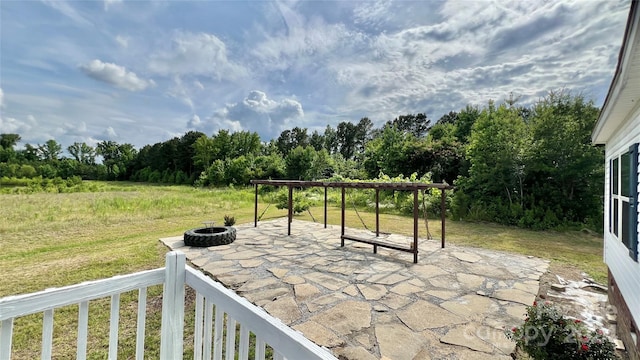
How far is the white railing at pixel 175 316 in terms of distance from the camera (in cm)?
92

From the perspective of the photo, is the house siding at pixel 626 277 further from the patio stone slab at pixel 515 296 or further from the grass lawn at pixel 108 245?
the grass lawn at pixel 108 245

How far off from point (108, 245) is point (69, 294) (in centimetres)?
586

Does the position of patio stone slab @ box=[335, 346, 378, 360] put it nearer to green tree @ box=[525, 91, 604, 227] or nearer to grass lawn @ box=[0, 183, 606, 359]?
grass lawn @ box=[0, 183, 606, 359]

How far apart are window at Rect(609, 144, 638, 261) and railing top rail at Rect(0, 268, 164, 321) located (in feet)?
11.8

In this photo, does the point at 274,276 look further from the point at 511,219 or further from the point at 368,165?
the point at 368,165

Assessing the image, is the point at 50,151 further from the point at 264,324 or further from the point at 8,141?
the point at 264,324

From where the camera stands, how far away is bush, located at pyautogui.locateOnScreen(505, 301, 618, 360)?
1814 mm

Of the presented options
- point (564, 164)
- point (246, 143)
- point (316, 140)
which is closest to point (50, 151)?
point (246, 143)

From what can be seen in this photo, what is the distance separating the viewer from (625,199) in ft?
9.21

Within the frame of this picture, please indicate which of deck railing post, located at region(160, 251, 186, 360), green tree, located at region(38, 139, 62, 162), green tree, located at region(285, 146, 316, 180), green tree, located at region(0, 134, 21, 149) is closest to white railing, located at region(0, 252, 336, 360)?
deck railing post, located at region(160, 251, 186, 360)

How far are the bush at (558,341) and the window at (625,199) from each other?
0.94 metres

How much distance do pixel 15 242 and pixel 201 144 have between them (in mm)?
28170

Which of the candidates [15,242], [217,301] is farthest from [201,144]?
[217,301]

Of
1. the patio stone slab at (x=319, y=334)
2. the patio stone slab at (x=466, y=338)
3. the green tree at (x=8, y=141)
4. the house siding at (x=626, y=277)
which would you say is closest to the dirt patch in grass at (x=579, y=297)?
the house siding at (x=626, y=277)
